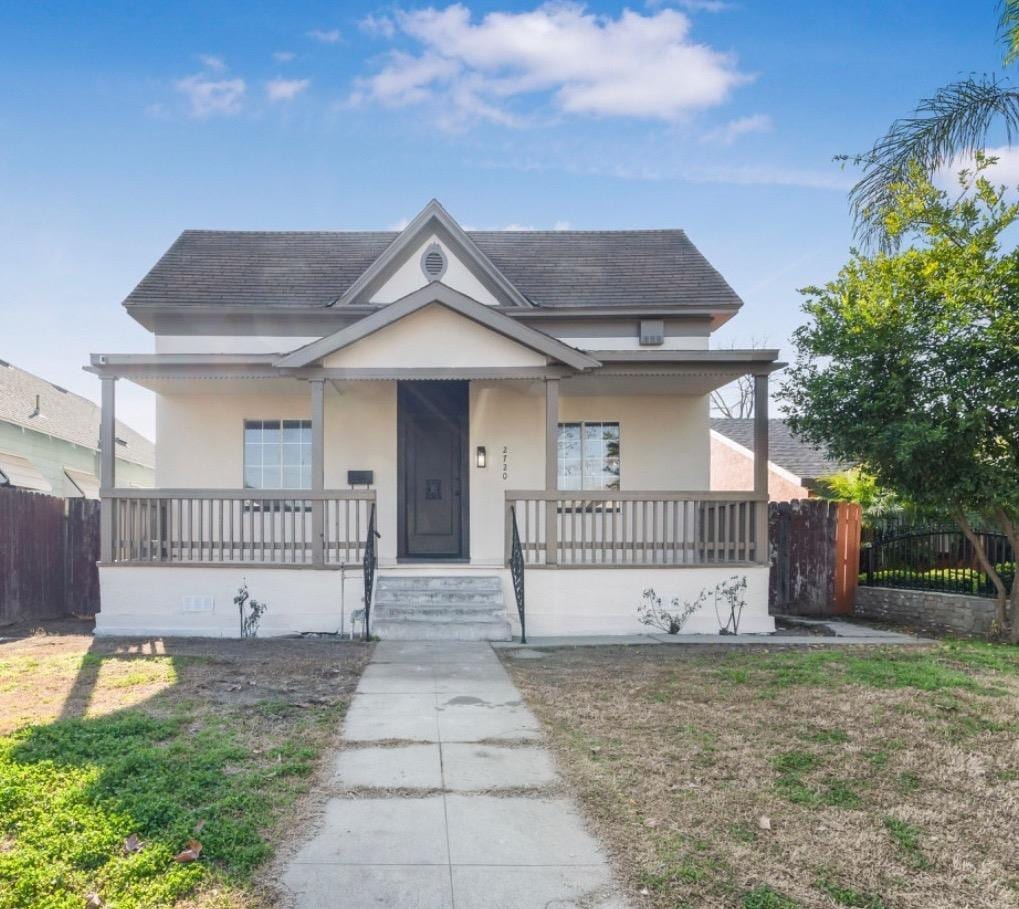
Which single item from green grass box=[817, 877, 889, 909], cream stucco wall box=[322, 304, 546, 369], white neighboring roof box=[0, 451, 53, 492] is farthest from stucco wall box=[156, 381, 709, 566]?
white neighboring roof box=[0, 451, 53, 492]

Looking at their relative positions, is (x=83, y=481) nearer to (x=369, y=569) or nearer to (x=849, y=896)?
(x=369, y=569)

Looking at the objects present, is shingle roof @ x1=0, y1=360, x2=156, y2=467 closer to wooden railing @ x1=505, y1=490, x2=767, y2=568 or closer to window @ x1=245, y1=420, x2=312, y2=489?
window @ x1=245, y1=420, x2=312, y2=489

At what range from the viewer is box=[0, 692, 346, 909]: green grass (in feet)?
10.1

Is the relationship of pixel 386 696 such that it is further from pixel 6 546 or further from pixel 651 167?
pixel 651 167

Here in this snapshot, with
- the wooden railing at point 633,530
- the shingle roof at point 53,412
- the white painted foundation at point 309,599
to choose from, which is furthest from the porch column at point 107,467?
the shingle roof at point 53,412

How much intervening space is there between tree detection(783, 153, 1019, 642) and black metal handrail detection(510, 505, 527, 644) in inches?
162

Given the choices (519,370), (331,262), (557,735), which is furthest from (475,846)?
(331,262)

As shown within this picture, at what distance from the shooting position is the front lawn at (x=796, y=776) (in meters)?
3.21

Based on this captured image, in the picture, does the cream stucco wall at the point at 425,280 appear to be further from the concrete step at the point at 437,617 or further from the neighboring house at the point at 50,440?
the neighboring house at the point at 50,440

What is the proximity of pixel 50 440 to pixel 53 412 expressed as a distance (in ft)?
4.49

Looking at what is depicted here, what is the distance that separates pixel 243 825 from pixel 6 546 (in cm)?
862

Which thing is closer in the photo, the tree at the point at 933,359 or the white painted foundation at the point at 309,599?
the tree at the point at 933,359

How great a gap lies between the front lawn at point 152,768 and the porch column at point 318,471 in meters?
2.23

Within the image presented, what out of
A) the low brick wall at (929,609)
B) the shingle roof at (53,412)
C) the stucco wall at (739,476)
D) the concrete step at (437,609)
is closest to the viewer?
the concrete step at (437,609)
